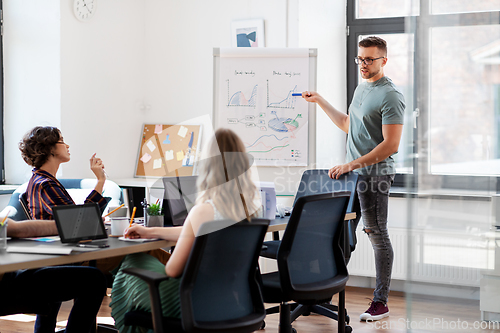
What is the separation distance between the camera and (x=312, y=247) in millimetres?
2209

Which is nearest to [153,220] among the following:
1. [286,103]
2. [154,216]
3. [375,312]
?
[154,216]

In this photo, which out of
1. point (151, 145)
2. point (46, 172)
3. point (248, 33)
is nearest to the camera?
point (46, 172)

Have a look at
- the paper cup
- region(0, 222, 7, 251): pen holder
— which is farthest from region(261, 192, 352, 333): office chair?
region(0, 222, 7, 251): pen holder

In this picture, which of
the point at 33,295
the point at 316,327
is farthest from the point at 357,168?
the point at 33,295

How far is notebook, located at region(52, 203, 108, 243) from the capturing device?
6.34 ft

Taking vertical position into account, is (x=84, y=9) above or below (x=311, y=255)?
above

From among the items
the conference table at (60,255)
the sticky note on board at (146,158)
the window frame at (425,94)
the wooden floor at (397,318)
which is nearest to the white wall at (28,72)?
the sticky note on board at (146,158)

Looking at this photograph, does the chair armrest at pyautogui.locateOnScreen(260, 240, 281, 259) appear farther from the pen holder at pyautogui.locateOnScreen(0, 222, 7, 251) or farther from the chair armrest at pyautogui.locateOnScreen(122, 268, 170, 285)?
the pen holder at pyautogui.locateOnScreen(0, 222, 7, 251)

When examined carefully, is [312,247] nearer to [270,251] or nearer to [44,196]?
[270,251]

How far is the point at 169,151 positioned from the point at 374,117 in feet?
7.13

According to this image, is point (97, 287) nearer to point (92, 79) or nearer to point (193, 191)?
point (193, 191)

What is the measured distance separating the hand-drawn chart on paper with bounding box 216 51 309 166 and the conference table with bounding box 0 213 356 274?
6.54 ft

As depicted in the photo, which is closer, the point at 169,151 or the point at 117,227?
the point at 117,227

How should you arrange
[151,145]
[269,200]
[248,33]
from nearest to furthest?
[269,200], [248,33], [151,145]
